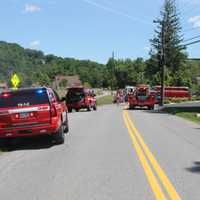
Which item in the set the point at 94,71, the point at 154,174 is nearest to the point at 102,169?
the point at 154,174

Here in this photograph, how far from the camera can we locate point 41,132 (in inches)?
579

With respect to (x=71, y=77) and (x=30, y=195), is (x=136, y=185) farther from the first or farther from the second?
(x=71, y=77)

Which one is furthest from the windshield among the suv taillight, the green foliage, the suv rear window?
the green foliage

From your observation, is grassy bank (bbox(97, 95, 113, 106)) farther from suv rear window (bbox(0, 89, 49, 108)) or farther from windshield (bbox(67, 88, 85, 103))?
suv rear window (bbox(0, 89, 49, 108))

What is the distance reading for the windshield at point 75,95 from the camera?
4070cm

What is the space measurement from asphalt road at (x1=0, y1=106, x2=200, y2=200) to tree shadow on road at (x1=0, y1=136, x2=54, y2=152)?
0.10 feet

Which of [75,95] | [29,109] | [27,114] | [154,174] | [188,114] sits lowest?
[188,114]

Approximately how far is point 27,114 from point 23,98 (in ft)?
1.82

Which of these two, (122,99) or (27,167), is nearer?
(27,167)

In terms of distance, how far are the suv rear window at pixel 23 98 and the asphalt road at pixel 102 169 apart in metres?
1.30

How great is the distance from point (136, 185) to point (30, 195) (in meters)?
1.84

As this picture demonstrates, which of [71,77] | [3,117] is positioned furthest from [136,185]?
[71,77]

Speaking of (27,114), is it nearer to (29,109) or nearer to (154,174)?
(29,109)

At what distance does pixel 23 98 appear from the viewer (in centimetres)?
1484
